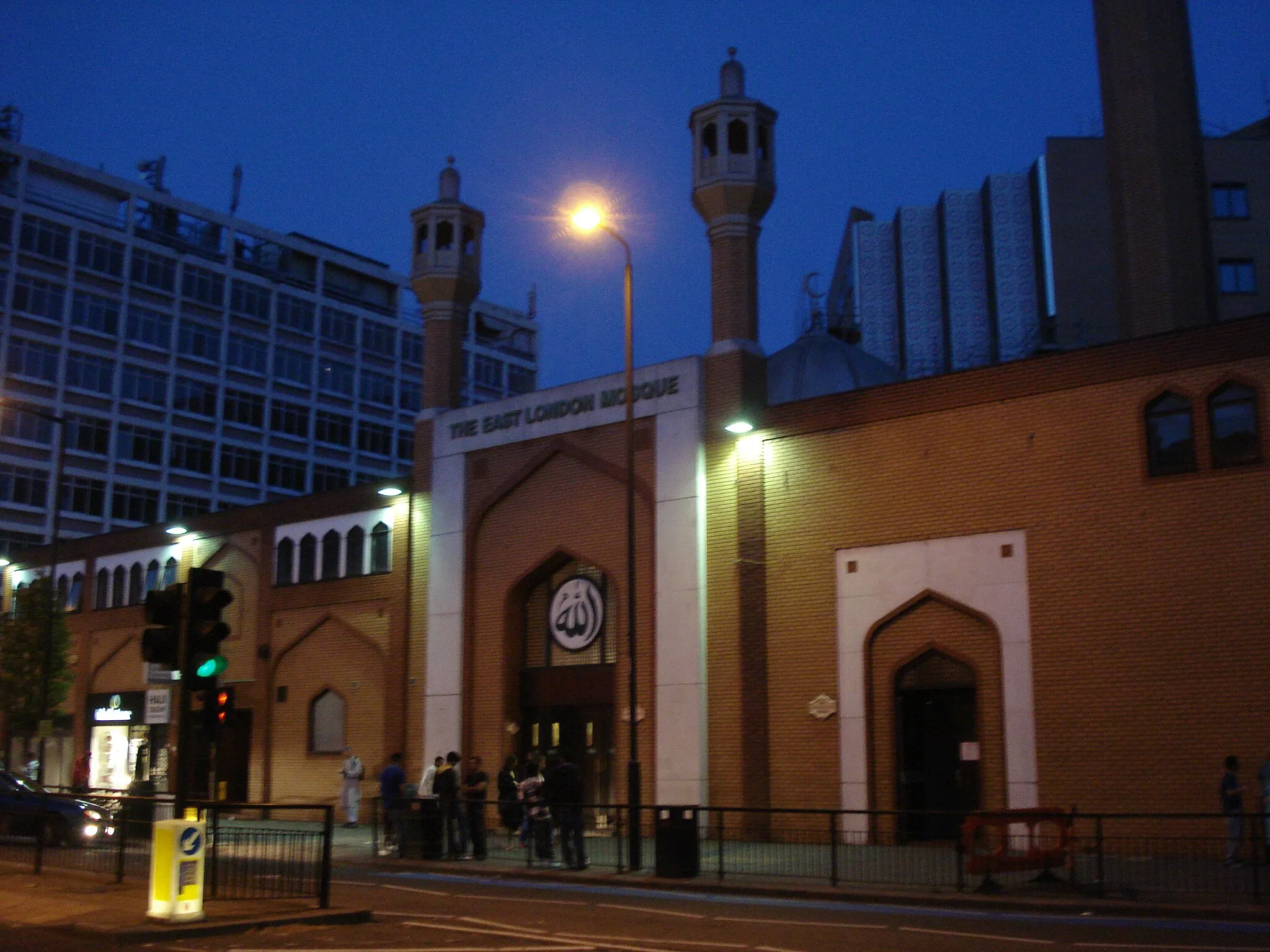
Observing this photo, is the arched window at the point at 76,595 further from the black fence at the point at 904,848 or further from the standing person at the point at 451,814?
the standing person at the point at 451,814

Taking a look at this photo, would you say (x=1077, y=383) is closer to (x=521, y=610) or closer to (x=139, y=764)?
(x=521, y=610)

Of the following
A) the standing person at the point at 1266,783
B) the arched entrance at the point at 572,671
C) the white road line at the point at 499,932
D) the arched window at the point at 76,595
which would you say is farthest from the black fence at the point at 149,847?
the arched window at the point at 76,595

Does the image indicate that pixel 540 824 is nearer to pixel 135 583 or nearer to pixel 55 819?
pixel 55 819

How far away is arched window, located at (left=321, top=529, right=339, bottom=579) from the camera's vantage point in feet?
113

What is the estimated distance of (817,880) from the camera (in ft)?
58.9

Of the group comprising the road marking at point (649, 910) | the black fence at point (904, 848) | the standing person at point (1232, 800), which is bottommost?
the road marking at point (649, 910)

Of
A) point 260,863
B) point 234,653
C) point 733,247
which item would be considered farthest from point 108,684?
point 260,863

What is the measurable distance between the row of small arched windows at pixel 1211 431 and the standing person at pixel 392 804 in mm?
13468

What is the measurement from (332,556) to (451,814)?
13.2 m

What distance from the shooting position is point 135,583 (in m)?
41.1

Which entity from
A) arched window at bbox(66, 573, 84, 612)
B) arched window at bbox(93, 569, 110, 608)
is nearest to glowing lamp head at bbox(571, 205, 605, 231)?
arched window at bbox(93, 569, 110, 608)

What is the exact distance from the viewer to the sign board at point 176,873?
41.9 feet

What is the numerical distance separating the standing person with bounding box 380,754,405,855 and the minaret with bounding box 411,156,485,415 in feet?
33.5

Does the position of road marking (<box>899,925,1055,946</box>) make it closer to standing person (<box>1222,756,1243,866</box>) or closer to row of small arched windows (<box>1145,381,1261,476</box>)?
standing person (<box>1222,756,1243,866</box>)
